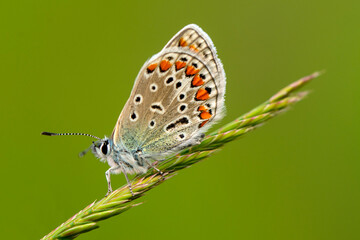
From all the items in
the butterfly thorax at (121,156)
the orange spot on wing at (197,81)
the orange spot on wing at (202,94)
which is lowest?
the butterfly thorax at (121,156)

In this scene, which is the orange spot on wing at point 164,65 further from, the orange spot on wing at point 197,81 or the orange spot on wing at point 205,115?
the orange spot on wing at point 205,115

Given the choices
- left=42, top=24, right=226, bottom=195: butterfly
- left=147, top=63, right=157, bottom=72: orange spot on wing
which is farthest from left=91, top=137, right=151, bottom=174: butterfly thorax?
left=147, top=63, right=157, bottom=72: orange spot on wing

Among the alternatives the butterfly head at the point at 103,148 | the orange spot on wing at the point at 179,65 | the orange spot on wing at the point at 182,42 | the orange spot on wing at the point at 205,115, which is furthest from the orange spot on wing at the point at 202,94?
the butterfly head at the point at 103,148

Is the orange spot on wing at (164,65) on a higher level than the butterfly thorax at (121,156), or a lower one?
higher

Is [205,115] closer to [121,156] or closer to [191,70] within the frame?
[191,70]

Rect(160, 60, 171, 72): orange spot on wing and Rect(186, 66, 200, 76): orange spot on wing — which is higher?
Rect(160, 60, 171, 72): orange spot on wing

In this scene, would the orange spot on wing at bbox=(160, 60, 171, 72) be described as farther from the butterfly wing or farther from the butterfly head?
the butterfly head

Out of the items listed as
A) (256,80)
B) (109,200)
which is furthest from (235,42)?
(109,200)

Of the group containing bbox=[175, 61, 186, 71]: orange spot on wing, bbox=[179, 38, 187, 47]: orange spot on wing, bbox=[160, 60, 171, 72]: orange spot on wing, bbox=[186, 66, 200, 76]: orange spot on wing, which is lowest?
bbox=[186, 66, 200, 76]: orange spot on wing

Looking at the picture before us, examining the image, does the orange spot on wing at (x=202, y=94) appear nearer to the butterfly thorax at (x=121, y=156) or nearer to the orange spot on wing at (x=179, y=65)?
the orange spot on wing at (x=179, y=65)

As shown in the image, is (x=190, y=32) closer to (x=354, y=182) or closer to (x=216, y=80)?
(x=216, y=80)
